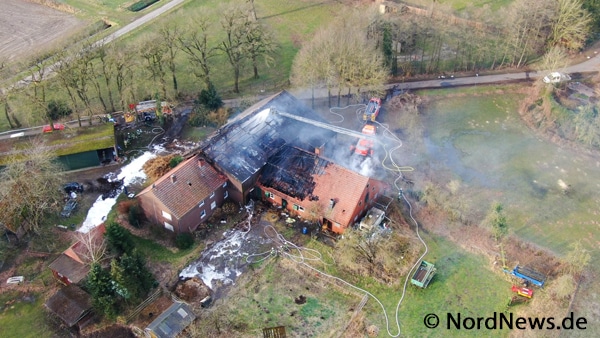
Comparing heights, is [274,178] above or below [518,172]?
above

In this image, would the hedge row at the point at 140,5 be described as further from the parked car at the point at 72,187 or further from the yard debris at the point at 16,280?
the yard debris at the point at 16,280

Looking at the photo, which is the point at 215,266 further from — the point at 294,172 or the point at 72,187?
the point at 72,187

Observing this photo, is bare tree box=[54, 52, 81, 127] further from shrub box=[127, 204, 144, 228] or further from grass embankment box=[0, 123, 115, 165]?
shrub box=[127, 204, 144, 228]

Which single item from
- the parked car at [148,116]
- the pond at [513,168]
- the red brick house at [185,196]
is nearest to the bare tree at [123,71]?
the parked car at [148,116]

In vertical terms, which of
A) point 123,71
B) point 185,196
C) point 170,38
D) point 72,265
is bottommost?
point 72,265

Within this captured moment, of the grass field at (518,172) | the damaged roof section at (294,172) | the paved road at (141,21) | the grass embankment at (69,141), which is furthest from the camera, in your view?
the paved road at (141,21)

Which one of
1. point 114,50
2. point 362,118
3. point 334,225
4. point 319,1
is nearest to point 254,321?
point 334,225

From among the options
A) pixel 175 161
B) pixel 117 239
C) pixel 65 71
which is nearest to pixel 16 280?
pixel 117 239
